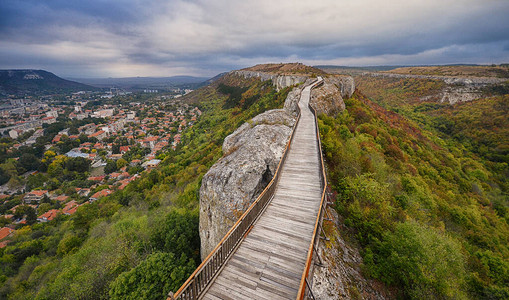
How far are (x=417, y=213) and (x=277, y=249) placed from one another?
12.6 meters

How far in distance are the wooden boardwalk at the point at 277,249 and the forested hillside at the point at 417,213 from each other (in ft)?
8.64

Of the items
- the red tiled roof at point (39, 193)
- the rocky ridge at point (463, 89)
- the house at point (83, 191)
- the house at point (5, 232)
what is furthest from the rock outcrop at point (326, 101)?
the rocky ridge at point (463, 89)

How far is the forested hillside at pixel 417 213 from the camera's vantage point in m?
7.61

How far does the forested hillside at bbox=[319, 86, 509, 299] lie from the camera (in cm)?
761

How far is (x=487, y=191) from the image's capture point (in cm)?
3212

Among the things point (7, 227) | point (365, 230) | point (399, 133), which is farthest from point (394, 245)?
point (7, 227)

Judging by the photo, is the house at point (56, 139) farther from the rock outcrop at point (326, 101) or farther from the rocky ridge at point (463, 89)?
the rocky ridge at point (463, 89)

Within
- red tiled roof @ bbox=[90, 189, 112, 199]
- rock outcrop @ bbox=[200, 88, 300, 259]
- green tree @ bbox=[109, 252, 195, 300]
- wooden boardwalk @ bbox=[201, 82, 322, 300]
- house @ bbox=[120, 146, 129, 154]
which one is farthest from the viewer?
house @ bbox=[120, 146, 129, 154]

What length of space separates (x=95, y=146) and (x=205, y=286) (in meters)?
113

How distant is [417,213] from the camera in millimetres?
13141

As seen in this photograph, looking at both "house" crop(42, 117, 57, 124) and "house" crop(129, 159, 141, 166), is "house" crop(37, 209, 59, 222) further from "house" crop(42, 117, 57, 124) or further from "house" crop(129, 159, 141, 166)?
"house" crop(42, 117, 57, 124)

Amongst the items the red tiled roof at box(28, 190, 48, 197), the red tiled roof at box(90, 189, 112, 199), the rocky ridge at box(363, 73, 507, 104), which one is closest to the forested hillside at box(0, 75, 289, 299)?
the red tiled roof at box(90, 189, 112, 199)

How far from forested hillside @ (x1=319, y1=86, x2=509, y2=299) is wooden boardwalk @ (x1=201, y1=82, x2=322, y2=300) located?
2.63 meters

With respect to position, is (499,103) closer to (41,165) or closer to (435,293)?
(435,293)
